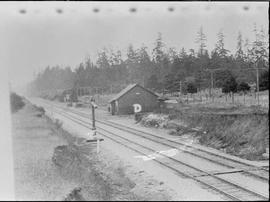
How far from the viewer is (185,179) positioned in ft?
17.3

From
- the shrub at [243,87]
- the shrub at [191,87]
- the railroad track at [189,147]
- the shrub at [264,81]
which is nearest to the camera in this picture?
the shrub at [264,81]

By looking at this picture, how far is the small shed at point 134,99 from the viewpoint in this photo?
152 inches

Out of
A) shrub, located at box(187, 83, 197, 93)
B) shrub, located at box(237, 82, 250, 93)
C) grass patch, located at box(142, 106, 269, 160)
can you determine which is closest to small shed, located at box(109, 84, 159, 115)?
grass patch, located at box(142, 106, 269, 160)

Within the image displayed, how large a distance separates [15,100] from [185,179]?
8.51ft

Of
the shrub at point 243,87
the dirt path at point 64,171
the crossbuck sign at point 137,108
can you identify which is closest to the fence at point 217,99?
the shrub at point 243,87

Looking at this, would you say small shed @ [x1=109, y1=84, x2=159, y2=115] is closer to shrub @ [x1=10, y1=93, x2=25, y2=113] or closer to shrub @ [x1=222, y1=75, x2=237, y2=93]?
shrub @ [x1=222, y1=75, x2=237, y2=93]

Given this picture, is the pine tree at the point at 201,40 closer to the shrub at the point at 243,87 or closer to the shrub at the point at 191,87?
the shrub at the point at 191,87

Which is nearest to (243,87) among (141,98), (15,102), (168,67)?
(168,67)

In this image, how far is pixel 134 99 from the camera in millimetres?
3873

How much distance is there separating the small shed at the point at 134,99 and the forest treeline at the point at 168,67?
0.07 m

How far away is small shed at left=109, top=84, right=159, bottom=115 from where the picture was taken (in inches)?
152

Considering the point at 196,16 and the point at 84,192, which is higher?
the point at 196,16

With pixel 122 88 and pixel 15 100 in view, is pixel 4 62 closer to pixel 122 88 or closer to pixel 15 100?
pixel 15 100

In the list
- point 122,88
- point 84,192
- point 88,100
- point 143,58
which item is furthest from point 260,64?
point 84,192
